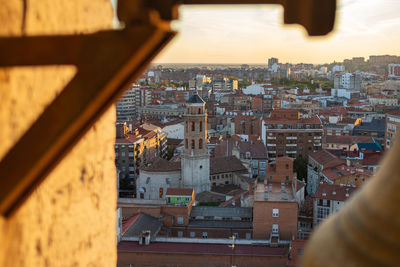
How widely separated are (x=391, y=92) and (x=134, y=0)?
70.7 meters

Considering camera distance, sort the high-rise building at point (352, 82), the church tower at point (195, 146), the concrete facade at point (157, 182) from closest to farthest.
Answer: the church tower at point (195, 146), the concrete facade at point (157, 182), the high-rise building at point (352, 82)

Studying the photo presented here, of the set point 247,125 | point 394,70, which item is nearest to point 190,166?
point 247,125

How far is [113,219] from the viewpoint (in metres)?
2.12

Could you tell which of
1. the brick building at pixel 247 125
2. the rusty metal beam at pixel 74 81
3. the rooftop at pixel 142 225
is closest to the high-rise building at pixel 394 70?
the brick building at pixel 247 125

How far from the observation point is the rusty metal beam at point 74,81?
3.26 ft

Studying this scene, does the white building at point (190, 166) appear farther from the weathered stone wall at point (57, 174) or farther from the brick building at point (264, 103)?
the brick building at point (264, 103)

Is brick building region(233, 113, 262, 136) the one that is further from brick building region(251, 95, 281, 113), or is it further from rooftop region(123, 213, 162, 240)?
rooftop region(123, 213, 162, 240)

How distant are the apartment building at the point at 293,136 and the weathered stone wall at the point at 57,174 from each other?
111 ft

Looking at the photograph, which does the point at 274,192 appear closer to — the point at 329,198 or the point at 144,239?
the point at 329,198

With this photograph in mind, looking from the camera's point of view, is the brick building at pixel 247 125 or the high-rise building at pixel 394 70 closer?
the brick building at pixel 247 125

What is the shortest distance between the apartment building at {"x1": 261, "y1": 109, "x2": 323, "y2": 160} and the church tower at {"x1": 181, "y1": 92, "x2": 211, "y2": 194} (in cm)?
1049

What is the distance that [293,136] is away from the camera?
35.6 meters

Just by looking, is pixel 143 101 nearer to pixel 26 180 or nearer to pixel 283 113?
pixel 283 113

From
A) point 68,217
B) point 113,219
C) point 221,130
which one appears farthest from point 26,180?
point 221,130
